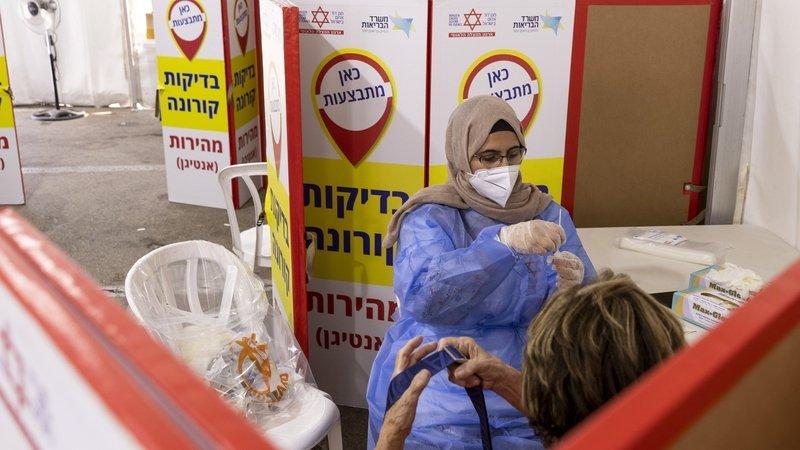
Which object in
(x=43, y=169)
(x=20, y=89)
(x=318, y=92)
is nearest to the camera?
(x=318, y=92)

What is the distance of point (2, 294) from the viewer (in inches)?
25.5

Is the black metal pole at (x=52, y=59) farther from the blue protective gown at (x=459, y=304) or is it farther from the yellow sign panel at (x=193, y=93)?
the blue protective gown at (x=459, y=304)

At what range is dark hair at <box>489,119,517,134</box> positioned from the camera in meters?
2.47

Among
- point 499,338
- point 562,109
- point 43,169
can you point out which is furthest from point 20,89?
point 499,338

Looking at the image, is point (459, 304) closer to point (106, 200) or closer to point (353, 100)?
point (353, 100)

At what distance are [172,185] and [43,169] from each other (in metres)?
1.48

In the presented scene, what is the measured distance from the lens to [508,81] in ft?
10.0

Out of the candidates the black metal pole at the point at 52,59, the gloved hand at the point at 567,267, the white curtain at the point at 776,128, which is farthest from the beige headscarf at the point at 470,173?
the black metal pole at the point at 52,59

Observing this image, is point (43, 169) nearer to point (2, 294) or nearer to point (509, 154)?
point (509, 154)

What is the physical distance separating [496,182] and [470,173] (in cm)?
9

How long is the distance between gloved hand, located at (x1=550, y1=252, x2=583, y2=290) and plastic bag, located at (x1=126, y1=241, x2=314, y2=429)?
87 cm

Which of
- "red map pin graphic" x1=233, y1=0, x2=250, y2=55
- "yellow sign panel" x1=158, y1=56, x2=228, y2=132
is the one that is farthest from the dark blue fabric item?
"red map pin graphic" x1=233, y1=0, x2=250, y2=55

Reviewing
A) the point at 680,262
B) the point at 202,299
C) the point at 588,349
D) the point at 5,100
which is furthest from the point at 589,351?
the point at 5,100

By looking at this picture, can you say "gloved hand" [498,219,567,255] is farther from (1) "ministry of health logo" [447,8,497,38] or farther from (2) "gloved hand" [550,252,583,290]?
(1) "ministry of health logo" [447,8,497,38]
